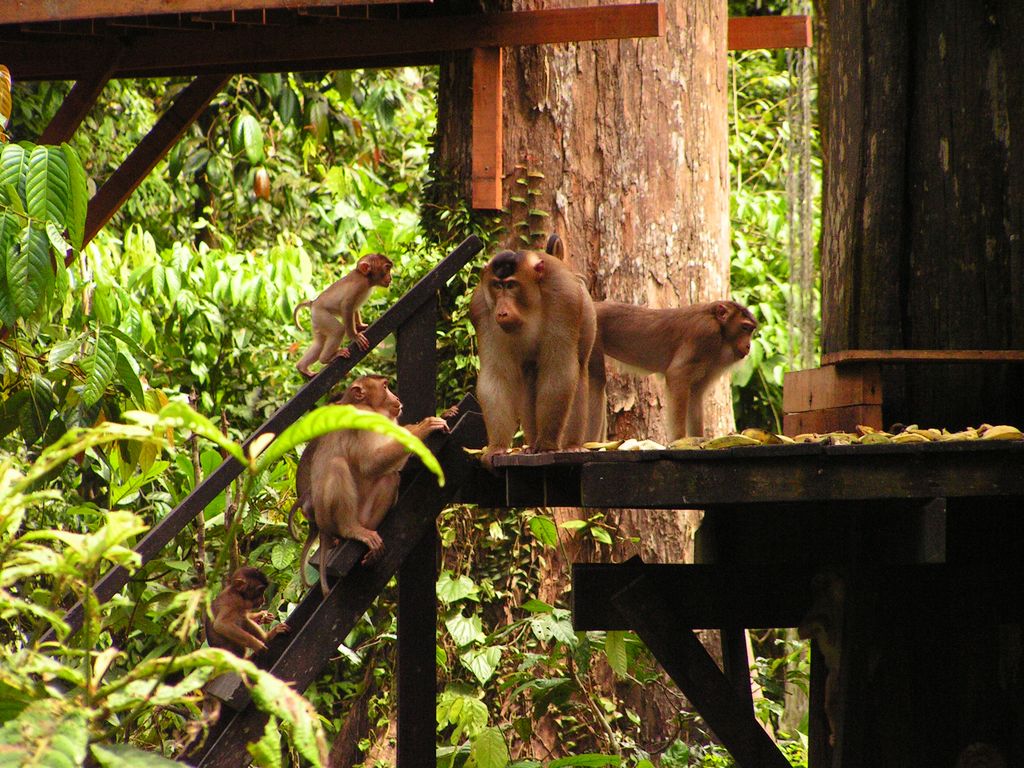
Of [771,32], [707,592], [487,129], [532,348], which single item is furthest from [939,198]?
[771,32]

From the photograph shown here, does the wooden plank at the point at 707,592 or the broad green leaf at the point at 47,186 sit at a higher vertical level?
the broad green leaf at the point at 47,186

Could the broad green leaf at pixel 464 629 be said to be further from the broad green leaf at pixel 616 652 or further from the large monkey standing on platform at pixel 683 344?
the large monkey standing on platform at pixel 683 344

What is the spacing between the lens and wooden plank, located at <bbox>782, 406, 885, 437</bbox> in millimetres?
4203

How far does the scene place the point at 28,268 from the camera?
4.20 meters

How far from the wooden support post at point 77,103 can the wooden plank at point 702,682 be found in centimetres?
399

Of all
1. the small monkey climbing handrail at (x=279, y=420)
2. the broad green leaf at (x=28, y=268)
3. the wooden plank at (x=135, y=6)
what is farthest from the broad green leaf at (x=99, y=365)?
the wooden plank at (x=135, y=6)

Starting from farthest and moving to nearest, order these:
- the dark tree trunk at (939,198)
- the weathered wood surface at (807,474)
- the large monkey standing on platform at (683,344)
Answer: the large monkey standing on platform at (683,344)
the dark tree trunk at (939,198)
the weathered wood surface at (807,474)

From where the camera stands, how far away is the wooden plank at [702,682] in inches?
171

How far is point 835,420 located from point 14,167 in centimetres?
284

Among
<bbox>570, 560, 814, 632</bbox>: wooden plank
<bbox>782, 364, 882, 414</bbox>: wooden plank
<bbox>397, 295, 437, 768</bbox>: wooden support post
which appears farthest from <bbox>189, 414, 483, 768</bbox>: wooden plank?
<bbox>782, 364, 882, 414</bbox>: wooden plank

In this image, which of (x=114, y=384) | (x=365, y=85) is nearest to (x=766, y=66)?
(x=365, y=85)

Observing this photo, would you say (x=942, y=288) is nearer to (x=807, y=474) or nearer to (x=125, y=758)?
(x=807, y=474)

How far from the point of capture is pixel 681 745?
21.4ft

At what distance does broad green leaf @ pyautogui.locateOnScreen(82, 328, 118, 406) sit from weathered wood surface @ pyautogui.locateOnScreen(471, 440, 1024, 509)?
2.13m
